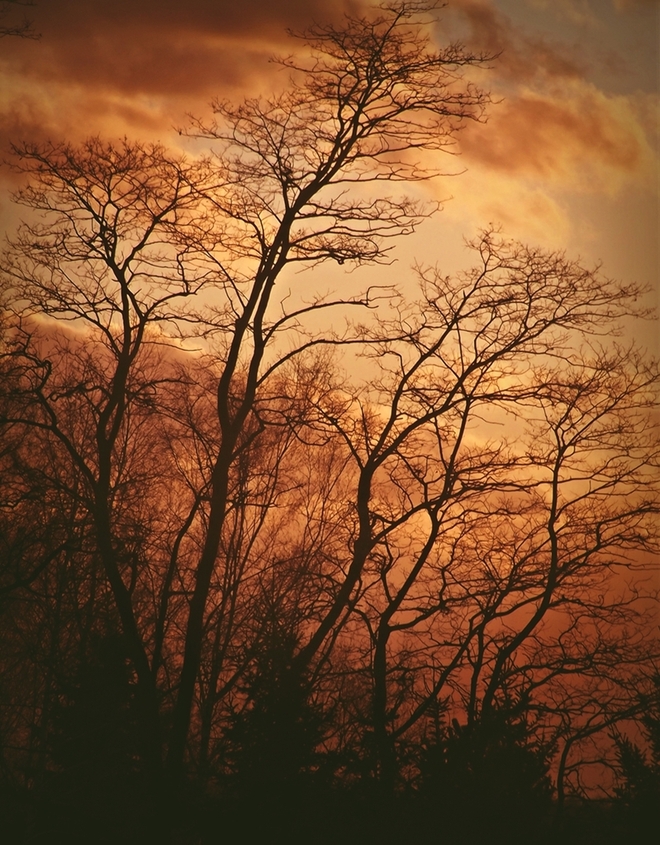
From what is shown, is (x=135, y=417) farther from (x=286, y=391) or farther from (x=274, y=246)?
(x=274, y=246)

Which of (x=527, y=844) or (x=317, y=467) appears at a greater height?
(x=317, y=467)

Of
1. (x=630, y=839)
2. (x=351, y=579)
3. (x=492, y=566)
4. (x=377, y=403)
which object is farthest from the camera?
(x=492, y=566)

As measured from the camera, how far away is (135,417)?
75.9ft

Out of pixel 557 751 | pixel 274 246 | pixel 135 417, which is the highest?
pixel 135 417

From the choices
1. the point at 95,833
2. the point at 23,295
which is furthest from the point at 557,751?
the point at 23,295

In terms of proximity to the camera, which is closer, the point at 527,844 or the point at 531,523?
the point at 527,844

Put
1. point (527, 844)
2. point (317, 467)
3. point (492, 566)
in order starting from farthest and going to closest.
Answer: point (317, 467) → point (492, 566) → point (527, 844)

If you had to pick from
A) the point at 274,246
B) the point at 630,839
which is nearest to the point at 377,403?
the point at 274,246

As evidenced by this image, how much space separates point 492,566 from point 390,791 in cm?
556

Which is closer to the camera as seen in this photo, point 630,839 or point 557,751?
point 630,839

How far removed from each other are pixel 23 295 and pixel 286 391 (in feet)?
23.5

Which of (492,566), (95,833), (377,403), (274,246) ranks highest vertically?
(274,246)

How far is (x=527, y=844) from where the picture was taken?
1159 cm

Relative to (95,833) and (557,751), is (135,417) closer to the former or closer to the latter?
(95,833)
